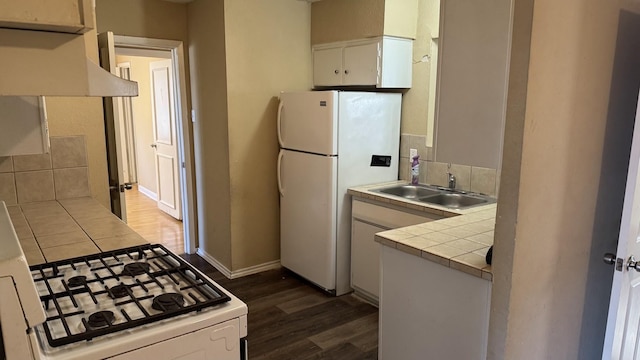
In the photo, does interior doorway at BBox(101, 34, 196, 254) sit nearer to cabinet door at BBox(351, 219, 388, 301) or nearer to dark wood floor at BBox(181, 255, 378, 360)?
dark wood floor at BBox(181, 255, 378, 360)

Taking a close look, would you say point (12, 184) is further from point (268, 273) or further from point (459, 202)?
point (459, 202)

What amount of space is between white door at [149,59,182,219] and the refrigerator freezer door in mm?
2132

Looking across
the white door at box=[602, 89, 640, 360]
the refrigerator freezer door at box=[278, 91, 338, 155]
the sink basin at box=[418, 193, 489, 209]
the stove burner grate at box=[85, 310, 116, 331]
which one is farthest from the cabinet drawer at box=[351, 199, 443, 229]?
the stove burner grate at box=[85, 310, 116, 331]

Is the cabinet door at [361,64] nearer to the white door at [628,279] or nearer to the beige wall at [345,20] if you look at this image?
the beige wall at [345,20]

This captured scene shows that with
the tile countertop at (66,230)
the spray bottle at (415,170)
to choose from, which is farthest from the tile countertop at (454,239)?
the tile countertop at (66,230)

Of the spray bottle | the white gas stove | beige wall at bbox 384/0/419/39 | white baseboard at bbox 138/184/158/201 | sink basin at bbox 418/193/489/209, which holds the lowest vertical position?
white baseboard at bbox 138/184/158/201

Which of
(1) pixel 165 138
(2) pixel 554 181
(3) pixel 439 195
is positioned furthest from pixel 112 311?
(1) pixel 165 138

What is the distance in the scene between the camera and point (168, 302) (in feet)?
4.45

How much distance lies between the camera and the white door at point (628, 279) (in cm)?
167

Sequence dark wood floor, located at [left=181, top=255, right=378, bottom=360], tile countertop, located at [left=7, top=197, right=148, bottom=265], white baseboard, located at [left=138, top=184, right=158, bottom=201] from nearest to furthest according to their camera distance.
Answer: tile countertop, located at [left=7, top=197, right=148, bottom=265] → dark wood floor, located at [left=181, top=255, right=378, bottom=360] → white baseboard, located at [left=138, top=184, right=158, bottom=201]

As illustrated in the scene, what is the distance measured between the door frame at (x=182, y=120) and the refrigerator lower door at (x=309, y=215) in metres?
1.05

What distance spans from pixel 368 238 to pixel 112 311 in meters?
2.25

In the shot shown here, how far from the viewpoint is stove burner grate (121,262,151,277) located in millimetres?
1588

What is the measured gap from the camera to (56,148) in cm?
257
